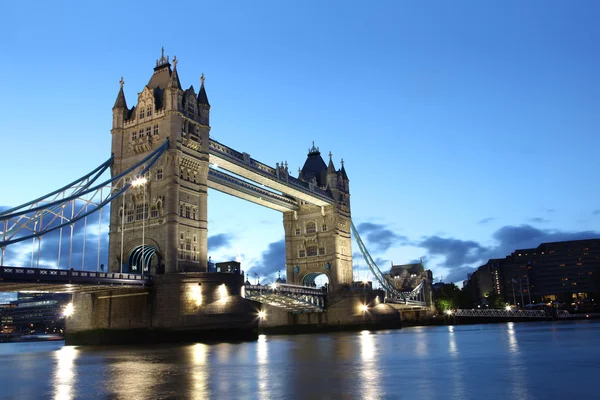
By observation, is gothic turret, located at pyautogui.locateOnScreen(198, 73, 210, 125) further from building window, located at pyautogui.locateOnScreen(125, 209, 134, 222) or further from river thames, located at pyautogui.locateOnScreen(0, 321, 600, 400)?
river thames, located at pyautogui.locateOnScreen(0, 321, 600, 400)

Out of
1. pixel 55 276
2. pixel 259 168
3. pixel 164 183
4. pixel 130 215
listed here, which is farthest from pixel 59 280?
pixel 259 168

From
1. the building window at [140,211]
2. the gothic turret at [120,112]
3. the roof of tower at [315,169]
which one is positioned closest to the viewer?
the building window at [140,211]

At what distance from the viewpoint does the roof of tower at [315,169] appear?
94.4 metres

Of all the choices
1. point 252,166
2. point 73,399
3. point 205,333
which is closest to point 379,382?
point 73,399

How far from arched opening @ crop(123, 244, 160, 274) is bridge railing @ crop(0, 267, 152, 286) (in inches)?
333

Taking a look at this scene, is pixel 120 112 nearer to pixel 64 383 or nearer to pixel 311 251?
pixel 311 251

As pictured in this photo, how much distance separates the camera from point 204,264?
5916 cm

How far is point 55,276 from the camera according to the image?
139 feet

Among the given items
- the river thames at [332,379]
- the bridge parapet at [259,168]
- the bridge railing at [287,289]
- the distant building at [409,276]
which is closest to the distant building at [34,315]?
the distant building at [409,276]

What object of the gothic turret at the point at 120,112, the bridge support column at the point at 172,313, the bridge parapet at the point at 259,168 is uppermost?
the gothic turret at the point at 120,112

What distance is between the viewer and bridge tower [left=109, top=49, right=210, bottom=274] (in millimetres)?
56438

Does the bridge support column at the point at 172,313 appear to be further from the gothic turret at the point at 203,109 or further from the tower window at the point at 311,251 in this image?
the tower window at the point at 311,251

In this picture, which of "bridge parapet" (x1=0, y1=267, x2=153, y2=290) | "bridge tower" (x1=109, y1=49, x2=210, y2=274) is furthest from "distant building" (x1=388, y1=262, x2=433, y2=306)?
"bridge parapet" (x1=0, y1=267, x2=153, y2=290)

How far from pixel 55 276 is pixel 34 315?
13673 centimetres
